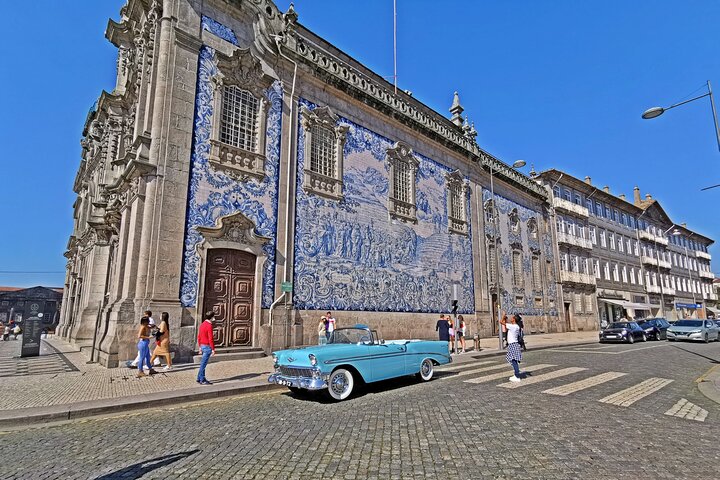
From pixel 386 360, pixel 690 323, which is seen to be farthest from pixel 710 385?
pixel 690 323

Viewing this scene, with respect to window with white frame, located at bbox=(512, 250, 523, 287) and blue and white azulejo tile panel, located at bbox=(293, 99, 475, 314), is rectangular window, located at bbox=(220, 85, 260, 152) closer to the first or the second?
blue and white azulejo tile panel, located at bbox=(293, 99, 475, 314)

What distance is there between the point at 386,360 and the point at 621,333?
18665 mm

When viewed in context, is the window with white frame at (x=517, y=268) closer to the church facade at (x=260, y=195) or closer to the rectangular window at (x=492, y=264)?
the rectangular window at (x=492, y=264)

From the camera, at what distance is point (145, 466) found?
415cm

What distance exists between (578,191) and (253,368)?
36.8 metres

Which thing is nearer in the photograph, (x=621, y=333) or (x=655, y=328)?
(x=621, y=333)

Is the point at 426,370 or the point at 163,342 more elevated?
the point at 163,342

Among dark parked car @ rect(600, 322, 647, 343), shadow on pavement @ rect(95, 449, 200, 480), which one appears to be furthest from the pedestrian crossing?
dark parked car @ rect(600, 322, 647, 343)

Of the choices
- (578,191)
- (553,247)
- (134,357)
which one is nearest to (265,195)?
(134,357)

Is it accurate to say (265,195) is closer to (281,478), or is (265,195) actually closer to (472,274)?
(281,478)

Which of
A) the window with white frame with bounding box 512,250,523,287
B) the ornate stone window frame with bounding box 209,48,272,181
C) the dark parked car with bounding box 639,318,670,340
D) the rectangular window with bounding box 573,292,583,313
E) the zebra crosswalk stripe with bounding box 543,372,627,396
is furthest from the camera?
the rectangular window with bounding box 573,292,583,313

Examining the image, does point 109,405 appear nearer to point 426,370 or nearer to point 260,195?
point 426,370

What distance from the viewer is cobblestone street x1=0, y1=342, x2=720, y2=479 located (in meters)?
4.02

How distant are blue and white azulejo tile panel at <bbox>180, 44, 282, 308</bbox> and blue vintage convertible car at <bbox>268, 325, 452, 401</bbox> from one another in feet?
19.3
